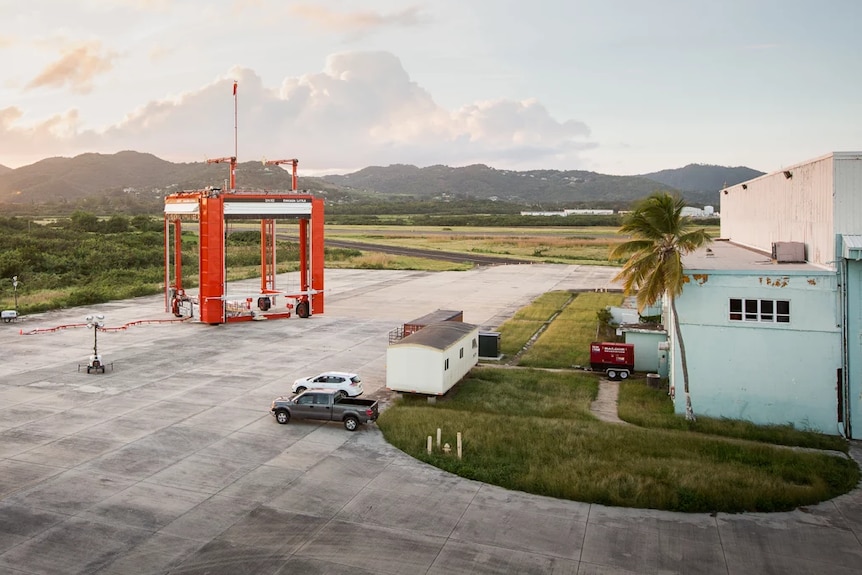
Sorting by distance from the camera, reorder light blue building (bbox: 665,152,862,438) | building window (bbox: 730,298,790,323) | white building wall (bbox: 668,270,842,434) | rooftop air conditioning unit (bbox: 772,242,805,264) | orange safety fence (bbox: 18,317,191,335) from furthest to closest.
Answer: orange safety fence (bbox: 18,317,191,335) < rooftop air conditioning unit (bbox: 772,242,805,264) < building window (bbox: 730,298,790,323) < white building wall (bbox: 668,270,842,434) < light blue building (bbox: 665,152,862,438)

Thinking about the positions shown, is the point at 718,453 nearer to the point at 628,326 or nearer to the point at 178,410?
the point at 628,326

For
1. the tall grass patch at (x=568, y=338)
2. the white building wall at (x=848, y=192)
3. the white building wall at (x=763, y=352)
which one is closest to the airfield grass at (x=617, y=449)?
the white building wall at (x=763, y=352)

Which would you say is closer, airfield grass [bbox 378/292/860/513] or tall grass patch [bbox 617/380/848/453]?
airfield grass [bbox 378/292/860/513]

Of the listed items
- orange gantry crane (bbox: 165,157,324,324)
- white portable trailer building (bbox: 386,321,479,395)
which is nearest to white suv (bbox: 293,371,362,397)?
white portable trailer building (bbox: 386,321,479,395)

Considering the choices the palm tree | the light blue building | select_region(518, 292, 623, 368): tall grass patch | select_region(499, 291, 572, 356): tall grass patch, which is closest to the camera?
the light blue building

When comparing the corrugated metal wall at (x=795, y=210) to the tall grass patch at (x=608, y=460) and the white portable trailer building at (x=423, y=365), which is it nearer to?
the tall grass patch at (x=608, y=460)

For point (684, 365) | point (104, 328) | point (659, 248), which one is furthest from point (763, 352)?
point (104, 328)

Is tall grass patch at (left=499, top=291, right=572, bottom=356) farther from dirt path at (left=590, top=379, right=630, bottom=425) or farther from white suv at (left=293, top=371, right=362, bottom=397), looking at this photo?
white suv at (left=293, top=371, right=362, bottom=397)

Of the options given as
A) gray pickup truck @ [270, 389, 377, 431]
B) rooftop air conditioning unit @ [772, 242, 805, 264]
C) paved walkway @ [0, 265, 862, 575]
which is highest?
rooftop air conditioning unit @ [772, 242, 805, 264]
